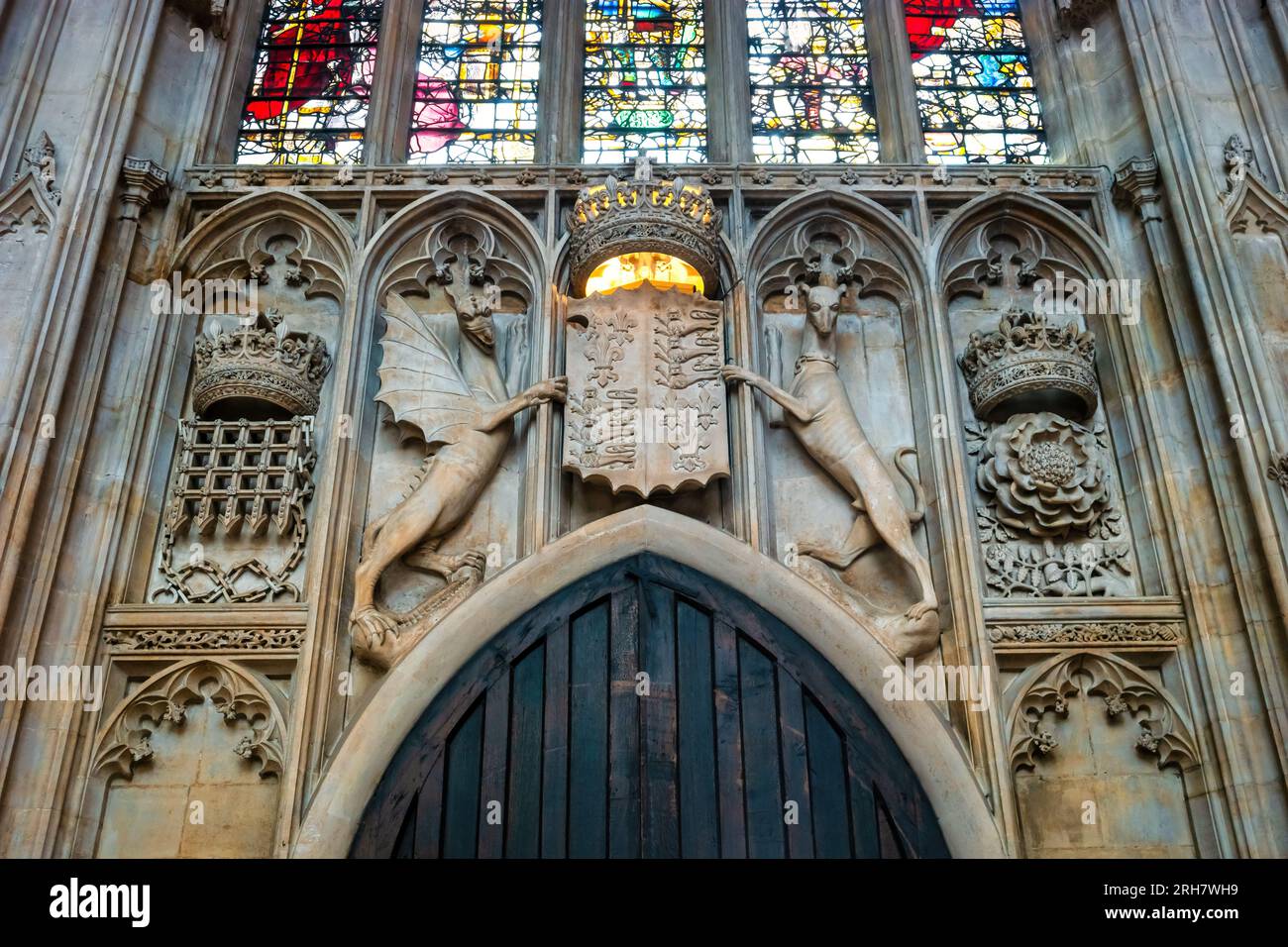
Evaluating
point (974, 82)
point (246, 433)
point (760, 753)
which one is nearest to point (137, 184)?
point (246, 433)

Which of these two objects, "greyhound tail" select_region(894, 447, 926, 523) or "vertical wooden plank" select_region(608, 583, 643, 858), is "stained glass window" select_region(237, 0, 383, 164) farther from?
"greyhound tail" select_region(894, 447, 926, 523)

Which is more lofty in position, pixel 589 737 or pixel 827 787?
pixel 589 737

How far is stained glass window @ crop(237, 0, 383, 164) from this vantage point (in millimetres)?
9453

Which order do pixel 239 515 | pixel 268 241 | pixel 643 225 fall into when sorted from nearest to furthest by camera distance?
pixel 239 515
pixel 643 225
pixel 268 241

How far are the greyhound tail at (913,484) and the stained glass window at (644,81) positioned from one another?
2813mm

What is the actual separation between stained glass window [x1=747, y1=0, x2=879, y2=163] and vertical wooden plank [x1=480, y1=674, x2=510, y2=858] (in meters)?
4.44

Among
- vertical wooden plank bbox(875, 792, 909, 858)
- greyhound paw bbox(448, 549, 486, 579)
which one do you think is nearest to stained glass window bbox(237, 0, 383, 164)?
greyhound paw bbox(448, 549, 486, 579)

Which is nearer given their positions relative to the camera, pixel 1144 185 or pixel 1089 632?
pixel 1089 632

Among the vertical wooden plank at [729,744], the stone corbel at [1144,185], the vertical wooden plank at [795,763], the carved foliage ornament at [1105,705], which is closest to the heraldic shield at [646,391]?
the vertical wooden plank at [729,744]

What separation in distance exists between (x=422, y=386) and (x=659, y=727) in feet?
8.20

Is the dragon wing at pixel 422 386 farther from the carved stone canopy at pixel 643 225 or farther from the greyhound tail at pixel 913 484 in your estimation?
the greyhound tail at pixel 913 484

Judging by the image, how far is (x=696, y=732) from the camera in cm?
→ 684

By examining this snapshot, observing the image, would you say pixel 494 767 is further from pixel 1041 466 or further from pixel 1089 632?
pixel 1041 466
